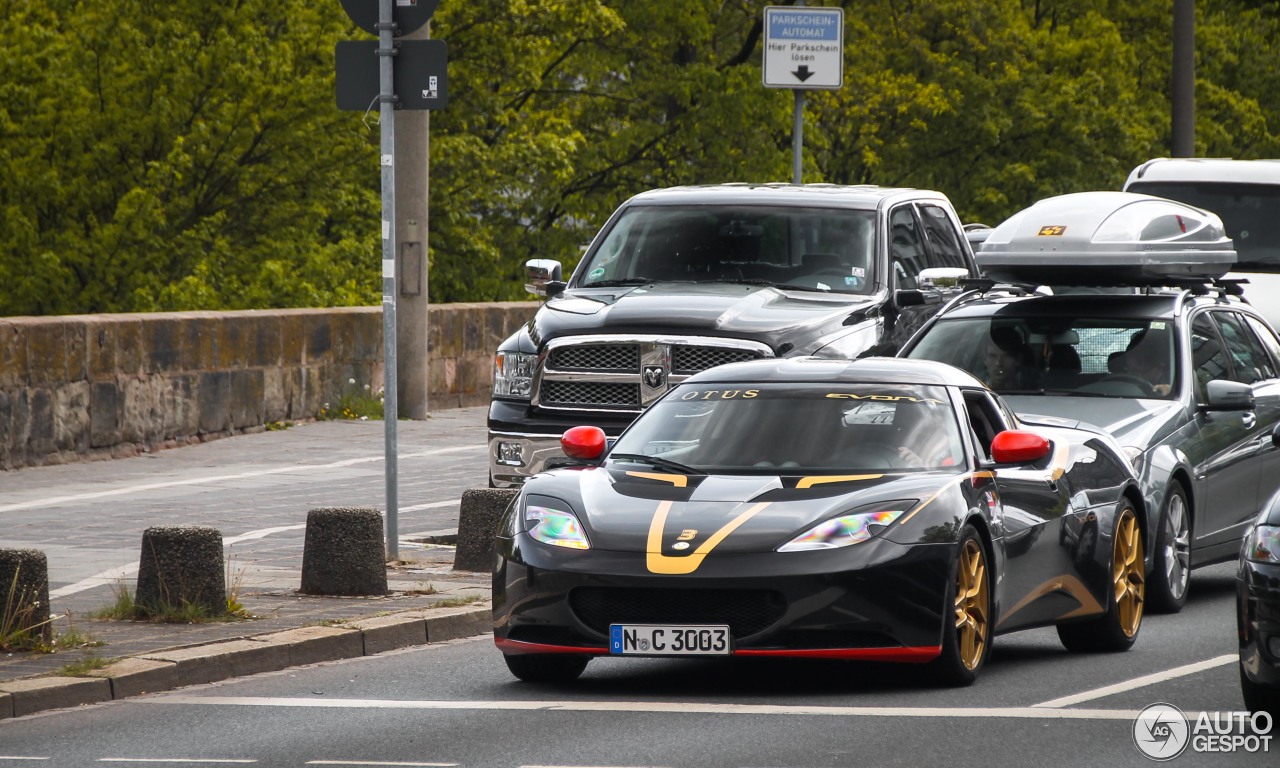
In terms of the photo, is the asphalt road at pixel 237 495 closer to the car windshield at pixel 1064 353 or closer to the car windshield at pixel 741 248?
the car windshield at pixel 741 248

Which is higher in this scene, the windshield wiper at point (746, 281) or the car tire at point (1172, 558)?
the windshield wiper at point (746, 281)

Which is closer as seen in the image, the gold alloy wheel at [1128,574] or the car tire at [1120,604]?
the car tire at [1120,604]

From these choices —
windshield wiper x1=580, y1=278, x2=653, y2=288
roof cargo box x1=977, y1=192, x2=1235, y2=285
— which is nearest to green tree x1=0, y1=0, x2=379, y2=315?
windshield wiper x1=580, y1=278, x2=653, y2=288

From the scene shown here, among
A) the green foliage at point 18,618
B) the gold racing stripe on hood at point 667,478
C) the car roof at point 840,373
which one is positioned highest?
the car roof at point 840,373

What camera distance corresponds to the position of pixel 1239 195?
21.9 metres

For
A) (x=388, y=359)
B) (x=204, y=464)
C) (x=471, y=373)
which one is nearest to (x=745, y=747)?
(x=388, y=359)

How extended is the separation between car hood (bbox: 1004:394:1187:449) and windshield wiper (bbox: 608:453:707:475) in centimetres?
237

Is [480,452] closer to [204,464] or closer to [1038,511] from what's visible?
[204,464]

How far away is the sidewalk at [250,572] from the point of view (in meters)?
9.00

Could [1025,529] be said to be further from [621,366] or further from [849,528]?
[621,366]

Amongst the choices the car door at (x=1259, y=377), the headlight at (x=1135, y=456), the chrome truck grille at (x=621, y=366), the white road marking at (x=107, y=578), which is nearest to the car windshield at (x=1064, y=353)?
the car door at (x=1259, y=377)

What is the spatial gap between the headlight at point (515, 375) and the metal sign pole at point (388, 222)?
1.34 metres

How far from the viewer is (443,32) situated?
109 feet

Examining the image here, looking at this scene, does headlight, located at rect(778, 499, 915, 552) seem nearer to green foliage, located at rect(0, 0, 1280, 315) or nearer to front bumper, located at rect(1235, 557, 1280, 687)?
front bumper, located at rect(1235, 557, 1280, 687)
